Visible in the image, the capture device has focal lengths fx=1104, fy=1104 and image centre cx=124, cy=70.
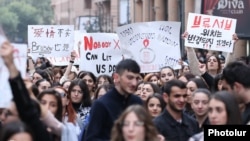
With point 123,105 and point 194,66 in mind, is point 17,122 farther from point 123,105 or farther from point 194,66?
point 194,66

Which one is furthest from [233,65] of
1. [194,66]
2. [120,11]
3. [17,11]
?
[17,11]

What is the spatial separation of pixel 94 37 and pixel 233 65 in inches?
348

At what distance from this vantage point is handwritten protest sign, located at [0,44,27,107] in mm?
8062

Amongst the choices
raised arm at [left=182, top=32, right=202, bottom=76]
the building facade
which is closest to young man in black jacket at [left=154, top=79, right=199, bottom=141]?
raised arm at [left=182, top=32, right=202, bottom=76]

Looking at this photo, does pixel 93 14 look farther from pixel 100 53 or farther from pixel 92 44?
pixel 100 53

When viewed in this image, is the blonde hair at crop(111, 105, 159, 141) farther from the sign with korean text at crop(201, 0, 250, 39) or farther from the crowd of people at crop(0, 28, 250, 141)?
the sign with korean text at crop(201, 0, 250, 39)

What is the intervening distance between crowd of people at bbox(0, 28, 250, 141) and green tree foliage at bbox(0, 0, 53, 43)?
111 meters

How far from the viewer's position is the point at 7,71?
7.97 metres

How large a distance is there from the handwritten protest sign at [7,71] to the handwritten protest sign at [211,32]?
333 inches

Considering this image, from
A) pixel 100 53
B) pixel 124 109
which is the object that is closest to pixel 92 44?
pixel 100 53

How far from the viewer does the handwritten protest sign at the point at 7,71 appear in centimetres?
806

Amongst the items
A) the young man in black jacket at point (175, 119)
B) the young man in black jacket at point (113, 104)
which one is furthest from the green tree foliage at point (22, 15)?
the young man in black jacket at point (113, 104)

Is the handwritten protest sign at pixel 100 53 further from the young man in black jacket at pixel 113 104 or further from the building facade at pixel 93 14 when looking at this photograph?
the building facade at pixel 93 14

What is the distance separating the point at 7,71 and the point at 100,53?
9.90 m
